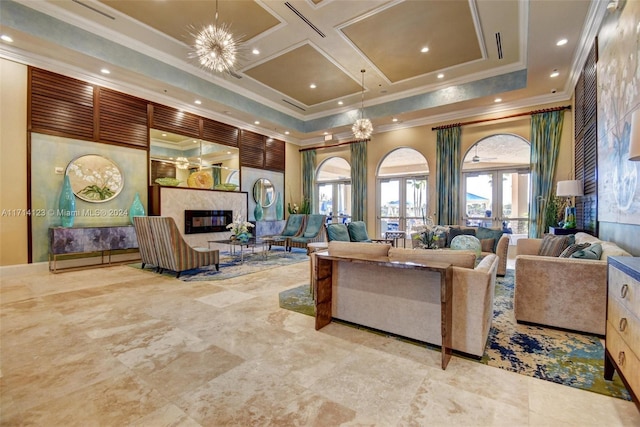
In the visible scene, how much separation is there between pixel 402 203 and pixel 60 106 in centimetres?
834

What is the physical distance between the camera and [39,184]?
5.10 m

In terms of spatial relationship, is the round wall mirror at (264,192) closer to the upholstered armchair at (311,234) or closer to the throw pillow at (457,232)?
the upholstered armchair at (311,234)

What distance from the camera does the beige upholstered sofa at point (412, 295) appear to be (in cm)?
226

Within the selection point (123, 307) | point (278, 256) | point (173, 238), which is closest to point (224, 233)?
point (278, 256)

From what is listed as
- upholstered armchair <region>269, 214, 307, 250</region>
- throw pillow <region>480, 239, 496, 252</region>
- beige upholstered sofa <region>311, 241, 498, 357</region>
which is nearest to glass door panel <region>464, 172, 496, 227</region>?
throw pillow <region>480, 239, 496, 252</region>

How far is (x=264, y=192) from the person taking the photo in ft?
30.7

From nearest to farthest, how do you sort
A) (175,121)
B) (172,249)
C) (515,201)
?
(172,249) → (175,121) → (515,201)

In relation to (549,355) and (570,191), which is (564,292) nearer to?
(549,355)

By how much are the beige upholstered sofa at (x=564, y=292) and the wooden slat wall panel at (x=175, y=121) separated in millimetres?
7320

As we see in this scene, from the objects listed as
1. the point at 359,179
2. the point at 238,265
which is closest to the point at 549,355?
the point at 238,265

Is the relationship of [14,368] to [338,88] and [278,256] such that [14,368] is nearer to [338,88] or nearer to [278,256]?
[278,256]

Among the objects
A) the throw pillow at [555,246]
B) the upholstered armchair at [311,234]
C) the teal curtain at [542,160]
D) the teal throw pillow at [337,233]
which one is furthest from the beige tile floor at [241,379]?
the teal curtain at [542,160]

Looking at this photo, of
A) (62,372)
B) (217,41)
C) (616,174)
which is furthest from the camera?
(217,41)

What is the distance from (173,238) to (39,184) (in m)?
2.83
